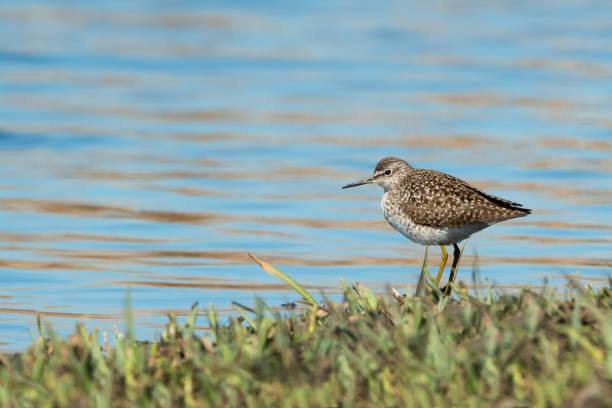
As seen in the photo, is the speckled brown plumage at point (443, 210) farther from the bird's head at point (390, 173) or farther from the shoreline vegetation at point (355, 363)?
the shoreline vegetation at point (355, 363)

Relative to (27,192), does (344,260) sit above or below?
below

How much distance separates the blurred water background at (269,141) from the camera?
10844 millimetres

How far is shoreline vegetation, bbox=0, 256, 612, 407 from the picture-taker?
5.38m

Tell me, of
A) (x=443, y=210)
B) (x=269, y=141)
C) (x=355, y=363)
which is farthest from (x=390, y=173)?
(x=269, y=141)

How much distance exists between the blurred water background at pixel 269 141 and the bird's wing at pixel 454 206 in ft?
1.82

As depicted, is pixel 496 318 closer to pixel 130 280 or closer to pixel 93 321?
pixel 93 321

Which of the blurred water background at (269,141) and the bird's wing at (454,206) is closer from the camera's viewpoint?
Answer: the bird's wing at (454,206)

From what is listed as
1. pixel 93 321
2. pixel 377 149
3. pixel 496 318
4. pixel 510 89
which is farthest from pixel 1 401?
pixel 510 89

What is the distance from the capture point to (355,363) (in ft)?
19.0

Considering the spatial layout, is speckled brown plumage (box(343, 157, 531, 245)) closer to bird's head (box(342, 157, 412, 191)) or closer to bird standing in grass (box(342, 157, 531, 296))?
bird standing in grass (box(342, 157, 531, 296))

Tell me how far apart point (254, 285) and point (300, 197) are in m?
4.18

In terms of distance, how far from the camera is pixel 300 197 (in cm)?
1438

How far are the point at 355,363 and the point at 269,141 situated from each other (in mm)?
12370

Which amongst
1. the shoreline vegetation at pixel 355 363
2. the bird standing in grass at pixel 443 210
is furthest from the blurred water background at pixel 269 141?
the shoreline vegetation at pixel 355 363
